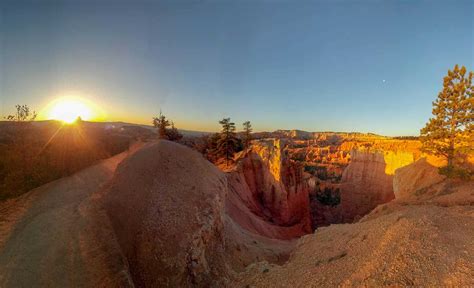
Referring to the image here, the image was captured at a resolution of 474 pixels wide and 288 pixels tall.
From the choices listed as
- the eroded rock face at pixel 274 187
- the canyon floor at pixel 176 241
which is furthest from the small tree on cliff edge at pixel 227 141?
the canyon floor at pixel 176 241

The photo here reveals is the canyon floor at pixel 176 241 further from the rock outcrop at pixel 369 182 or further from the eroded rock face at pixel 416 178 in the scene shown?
the rock outcrop at pixel 369 182

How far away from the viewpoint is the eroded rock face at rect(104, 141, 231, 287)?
Result: 7.71 metres

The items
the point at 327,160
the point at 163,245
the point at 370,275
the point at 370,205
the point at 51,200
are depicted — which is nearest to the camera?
the point at 370,275

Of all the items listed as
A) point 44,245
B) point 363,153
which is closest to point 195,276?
point 44,245

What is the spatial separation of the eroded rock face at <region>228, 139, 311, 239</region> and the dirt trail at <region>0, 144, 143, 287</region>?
18.2 m

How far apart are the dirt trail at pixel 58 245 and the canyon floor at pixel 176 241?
3cm

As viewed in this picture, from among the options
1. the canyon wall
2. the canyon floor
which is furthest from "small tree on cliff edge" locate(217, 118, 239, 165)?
the canyon floor

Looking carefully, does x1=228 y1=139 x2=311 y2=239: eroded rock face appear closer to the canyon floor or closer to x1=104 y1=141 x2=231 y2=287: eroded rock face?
the canyon floor

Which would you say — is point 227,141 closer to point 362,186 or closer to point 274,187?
point 274,187

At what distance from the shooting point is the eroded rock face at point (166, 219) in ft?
25.3

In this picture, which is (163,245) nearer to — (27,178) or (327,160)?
(27,178)

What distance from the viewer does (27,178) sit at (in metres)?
11.2

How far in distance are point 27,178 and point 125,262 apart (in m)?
8.58

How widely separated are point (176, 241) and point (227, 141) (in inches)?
1173
